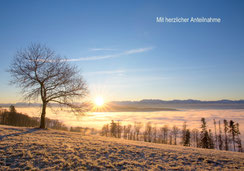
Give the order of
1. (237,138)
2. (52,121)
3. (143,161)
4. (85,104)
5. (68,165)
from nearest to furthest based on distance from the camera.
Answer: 1. (68,165)
2. (143,161)
3. (85,104)
4. (237,138)
5. (52,121)

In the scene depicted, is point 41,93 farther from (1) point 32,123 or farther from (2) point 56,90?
(1) point 32,123

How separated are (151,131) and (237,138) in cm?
7022

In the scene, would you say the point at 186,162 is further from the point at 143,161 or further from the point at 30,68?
the point at 30,68

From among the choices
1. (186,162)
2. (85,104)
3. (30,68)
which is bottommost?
(186,162)

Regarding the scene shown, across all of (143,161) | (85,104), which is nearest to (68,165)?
(143,161)

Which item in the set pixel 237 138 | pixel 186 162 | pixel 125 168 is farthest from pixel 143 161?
pixel 237 138

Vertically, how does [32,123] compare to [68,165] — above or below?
below

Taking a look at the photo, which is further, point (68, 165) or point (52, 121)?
point (52, 121)

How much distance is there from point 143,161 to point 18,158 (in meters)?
7.73

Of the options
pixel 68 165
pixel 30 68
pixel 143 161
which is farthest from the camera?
pixel 30 68

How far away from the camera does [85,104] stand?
20312 millimetres

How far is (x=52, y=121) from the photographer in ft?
509

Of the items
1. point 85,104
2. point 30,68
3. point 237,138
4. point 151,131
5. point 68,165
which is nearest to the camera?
point 68,165

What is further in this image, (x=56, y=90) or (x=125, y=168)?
(x=56, y=90)
